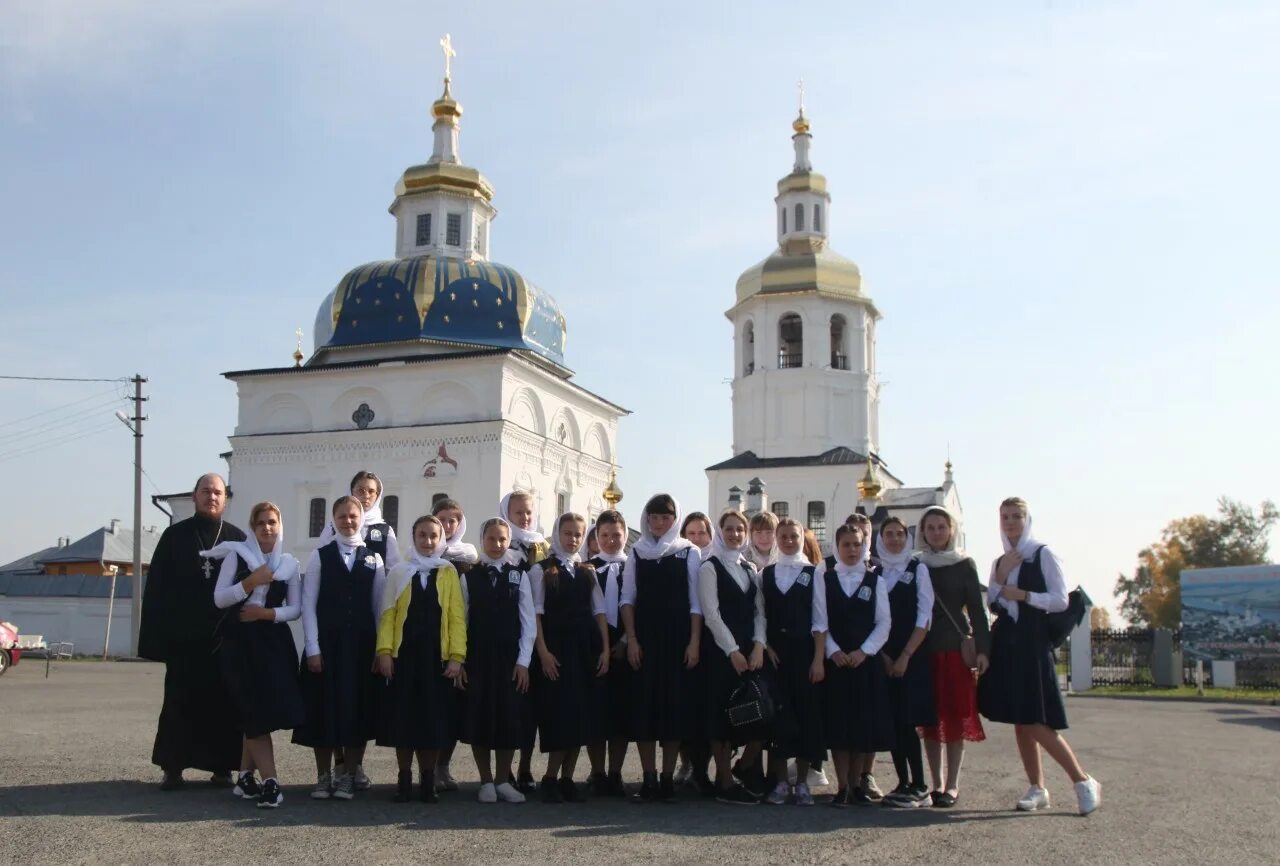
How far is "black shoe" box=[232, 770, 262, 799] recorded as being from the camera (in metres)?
6.64

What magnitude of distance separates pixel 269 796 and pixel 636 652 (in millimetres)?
2123

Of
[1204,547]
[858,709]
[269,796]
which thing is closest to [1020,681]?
[858,709]

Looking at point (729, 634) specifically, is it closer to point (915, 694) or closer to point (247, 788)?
point (915, 694)

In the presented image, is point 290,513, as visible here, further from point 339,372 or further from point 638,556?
point 638,556

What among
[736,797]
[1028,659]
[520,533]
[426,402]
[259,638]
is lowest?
[736,797]

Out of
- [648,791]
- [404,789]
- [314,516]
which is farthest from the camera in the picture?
[314,516]

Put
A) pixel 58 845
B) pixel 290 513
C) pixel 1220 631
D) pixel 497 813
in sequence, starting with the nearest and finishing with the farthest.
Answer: pixel 58 845
pixel 497 813
pixel 1220 631
pixel 290 513

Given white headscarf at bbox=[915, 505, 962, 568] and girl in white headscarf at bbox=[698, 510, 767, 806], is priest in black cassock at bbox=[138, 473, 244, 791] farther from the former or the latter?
white headscarf at bbox=[915, 505, 962, 568]

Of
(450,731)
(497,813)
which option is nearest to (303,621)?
(450,731)

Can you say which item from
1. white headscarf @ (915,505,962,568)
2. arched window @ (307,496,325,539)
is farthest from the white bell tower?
white headscarf @ (915,505,962,568)

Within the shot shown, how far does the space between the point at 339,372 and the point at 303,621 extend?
95.9 ft

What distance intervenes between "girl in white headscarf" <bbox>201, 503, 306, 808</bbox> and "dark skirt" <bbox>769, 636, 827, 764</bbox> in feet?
8.65

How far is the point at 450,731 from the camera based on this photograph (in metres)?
6.81

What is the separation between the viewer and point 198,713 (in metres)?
7.11
